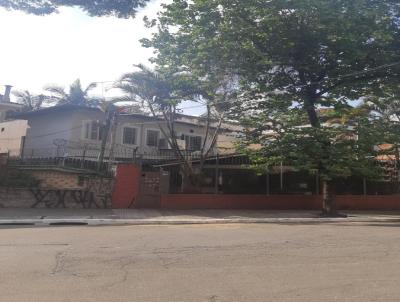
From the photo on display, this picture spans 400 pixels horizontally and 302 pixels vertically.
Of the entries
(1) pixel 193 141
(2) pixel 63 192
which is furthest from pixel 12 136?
(1) pixel 193 141

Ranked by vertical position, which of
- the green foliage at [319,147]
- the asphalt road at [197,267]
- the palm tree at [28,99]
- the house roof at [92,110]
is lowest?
the asphalt road at [197,267]

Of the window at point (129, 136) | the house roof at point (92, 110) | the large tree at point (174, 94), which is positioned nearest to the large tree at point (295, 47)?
the large tree at point (174, 94)

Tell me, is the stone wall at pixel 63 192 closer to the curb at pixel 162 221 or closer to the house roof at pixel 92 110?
the curb at pixel 162 221

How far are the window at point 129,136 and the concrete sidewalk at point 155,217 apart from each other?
9.74 meters

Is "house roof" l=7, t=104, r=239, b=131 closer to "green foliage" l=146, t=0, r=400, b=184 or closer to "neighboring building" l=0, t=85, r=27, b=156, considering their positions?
"neighboring building" l=0, t=85, r=27, b=156

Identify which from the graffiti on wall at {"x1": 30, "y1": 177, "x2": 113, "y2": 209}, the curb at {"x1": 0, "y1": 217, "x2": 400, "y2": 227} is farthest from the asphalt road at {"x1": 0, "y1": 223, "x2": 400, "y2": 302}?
the graffiti on wall at {"x1": 30, "y1": 177, "x2": 113, "y2": 209}

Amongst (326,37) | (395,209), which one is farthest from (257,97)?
(395,209)

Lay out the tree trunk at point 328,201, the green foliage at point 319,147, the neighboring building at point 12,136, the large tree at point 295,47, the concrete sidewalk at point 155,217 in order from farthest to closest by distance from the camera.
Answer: the neighboring building at point 12,136 → the tree trunk at point 328,201 → the green foliage at point 319,147 → the large tree at point 295,47 → the concrete sidewalk at point 155,217

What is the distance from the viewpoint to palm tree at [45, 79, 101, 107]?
38031 mm

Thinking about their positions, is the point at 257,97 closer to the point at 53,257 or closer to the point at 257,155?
the point at 257,155

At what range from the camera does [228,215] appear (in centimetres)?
2188

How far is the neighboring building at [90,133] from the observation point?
2995 centimetres

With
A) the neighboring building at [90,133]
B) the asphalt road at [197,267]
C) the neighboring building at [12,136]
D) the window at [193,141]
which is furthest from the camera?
the window at [193,141]

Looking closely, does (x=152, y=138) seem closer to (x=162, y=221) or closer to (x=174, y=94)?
(x=174, y=94)
